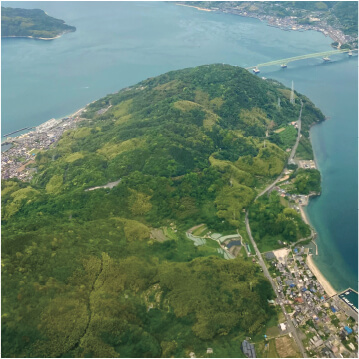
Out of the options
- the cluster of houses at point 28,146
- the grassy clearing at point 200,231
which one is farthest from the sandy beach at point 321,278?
the cluster of houses at point 28,146

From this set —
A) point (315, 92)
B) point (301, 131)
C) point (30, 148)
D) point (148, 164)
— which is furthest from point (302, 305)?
point (315, 92)

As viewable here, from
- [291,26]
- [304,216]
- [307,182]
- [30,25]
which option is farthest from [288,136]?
[30,25]

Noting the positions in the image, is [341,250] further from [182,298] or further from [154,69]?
[154,69]

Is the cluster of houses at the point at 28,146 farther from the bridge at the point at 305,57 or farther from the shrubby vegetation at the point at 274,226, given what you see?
the bridge at the point at 305,57

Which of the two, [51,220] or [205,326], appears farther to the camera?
[51,220]

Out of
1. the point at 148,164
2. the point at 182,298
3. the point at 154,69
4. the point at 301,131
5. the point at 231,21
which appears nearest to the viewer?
the point at 182,298

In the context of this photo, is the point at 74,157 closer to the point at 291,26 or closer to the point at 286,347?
the point at 286,347
